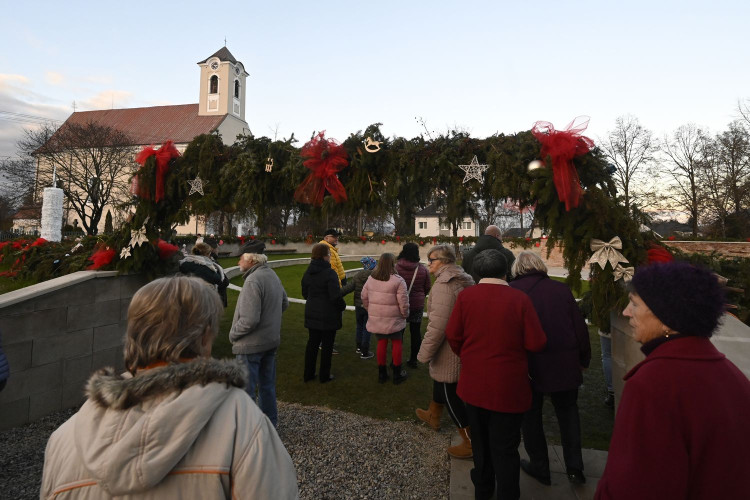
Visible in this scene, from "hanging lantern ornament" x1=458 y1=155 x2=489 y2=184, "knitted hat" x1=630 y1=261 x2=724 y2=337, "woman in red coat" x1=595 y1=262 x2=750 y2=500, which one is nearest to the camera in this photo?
"woman in red coat" x1=595 y1=262 x2=750 y2=500

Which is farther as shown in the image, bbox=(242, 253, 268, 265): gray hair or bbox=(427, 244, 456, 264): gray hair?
bbox=(242, 253, 268, 265): gray hair

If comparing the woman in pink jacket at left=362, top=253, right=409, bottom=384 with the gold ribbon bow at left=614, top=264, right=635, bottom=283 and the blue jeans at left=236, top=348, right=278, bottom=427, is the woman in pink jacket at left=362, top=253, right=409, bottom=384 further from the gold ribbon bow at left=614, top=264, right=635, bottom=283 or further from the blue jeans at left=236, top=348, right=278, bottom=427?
the gold ribbon bow at left=614, top=264, right=635, bottom=283

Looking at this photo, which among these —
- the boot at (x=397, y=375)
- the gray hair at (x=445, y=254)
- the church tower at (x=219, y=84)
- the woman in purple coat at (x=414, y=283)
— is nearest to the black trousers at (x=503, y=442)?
the gray hair at (x=445, y=254)

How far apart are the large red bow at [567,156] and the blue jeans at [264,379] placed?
139 inches

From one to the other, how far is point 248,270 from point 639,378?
3820 mm

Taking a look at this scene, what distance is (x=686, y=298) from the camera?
146 centimetres

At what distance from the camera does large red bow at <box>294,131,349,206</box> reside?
17.9ft

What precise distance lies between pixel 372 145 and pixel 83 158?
35.5 meters

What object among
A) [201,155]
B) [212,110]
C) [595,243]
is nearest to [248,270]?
[201,155]

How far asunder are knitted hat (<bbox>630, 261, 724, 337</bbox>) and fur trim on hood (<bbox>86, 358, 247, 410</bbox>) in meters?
1.59

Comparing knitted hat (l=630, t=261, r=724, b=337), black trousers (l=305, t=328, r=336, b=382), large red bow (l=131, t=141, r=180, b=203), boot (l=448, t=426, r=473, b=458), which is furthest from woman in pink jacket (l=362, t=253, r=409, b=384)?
knitted hat (l=630, t=261, r=724, b=337)

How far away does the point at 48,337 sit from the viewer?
454 cm

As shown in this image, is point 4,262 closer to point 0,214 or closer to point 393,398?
point 393,398

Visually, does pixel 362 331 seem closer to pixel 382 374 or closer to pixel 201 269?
pixel 382 374
